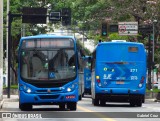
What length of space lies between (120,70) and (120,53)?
2.76 ft

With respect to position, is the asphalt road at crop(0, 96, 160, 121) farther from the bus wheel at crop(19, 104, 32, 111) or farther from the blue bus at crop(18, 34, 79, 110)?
the blue bus at crop(18, 34, 79, 110)

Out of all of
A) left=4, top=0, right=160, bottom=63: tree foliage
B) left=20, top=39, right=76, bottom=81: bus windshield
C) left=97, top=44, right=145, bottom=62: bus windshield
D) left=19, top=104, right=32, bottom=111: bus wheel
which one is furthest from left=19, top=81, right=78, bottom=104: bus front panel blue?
left=4, top=0, right=160, bottom=63: tree foliage

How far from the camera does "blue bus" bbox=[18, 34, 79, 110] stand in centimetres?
2795

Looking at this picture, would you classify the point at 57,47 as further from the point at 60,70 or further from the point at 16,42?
the point at 16,42

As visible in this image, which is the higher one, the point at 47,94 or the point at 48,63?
the point at 48,63

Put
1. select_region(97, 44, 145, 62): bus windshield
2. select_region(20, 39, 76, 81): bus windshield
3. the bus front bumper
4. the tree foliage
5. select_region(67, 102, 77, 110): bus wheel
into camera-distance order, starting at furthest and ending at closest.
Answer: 1. the tree foliage
2. select_region(97, 44, 145, 62): bus windshield
3. select_region(67, 102, 77, 110): bus wheel
4. select_region(20, 39, 76, 81): bus windshield
5. the bus front bumper

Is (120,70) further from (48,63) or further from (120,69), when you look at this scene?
(48,63)

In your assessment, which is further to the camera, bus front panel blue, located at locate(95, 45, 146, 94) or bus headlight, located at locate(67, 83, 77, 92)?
bus front panel blue, located at locate(95, 45, 146, 94)

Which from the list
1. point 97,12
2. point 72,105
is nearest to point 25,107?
point 72,105

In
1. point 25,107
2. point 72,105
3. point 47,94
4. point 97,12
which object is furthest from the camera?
point 97,12

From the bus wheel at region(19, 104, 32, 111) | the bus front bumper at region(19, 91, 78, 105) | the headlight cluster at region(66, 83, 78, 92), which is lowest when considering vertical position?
the bus wheel at region(19, 104, 32, 111)

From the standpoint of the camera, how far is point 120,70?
3416 cm

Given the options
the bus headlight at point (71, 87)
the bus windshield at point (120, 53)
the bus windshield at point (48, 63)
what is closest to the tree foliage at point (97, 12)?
the bus windshield at point (120, 53)

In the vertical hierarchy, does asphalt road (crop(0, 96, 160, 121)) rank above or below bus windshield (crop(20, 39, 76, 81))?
below
